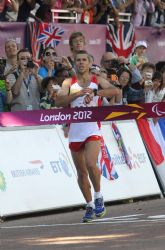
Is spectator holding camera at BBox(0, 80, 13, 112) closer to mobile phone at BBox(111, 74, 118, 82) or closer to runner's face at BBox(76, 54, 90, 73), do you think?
mobile phone at BBox(111, 74, 118, 82)

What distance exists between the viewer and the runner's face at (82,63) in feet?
42.1

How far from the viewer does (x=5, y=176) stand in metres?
13.6

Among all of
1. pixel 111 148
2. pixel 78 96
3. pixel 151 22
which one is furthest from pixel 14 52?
pixel 151 22

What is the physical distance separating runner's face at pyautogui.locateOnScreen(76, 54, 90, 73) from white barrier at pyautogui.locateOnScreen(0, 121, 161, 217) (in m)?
1.72

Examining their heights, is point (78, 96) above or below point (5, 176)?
above

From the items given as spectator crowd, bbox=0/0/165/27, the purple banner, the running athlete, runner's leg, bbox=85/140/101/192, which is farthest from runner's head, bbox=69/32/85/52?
spectator crowd, bbox=0/0/165/27

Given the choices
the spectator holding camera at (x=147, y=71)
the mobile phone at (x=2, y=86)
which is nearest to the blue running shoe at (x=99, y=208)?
the mobile phone at (x=2, y=86)

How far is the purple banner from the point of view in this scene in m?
13.5

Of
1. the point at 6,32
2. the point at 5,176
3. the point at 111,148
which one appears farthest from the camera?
the point at 6,32

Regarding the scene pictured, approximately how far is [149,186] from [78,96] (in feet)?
12.3

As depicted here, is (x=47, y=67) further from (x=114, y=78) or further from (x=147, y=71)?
(x=147, y=71)

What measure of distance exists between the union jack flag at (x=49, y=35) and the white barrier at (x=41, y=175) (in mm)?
4260

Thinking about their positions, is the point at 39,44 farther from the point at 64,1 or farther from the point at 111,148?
the point at 111,148

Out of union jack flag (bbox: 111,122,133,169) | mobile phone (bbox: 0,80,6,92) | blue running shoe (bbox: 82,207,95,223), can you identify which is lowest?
blue running shoe (bbox: 82,207,95,223)
